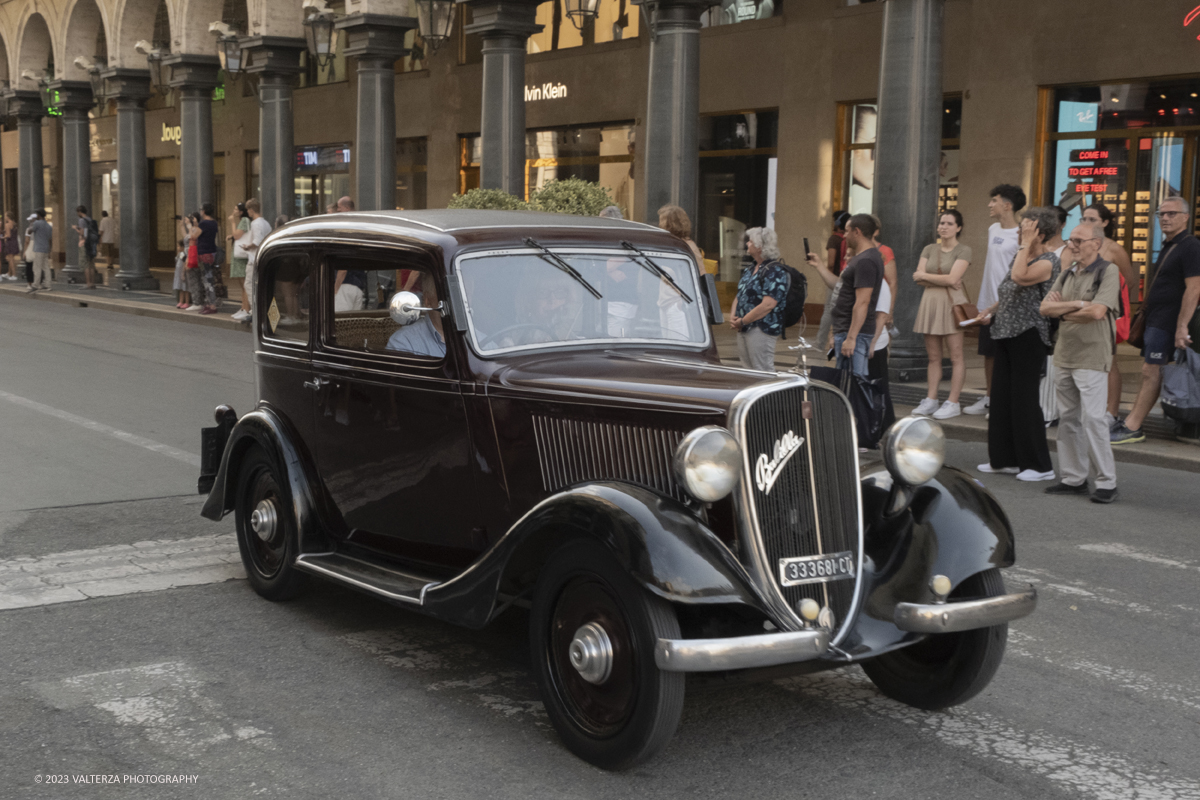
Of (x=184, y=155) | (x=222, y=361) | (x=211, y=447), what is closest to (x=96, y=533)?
(x=211, y=447)

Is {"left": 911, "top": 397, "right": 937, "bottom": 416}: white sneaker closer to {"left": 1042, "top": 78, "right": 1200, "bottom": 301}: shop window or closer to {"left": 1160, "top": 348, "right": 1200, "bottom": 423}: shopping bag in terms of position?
{"left": 1160, "top": 348, "right": 1200, "bottom": 423}: shopping bag

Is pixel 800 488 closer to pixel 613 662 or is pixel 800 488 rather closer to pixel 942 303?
pixel 613 662

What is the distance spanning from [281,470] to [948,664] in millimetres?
2978

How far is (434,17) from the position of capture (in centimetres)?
1977

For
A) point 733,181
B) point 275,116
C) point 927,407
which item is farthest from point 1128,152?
point 275,116

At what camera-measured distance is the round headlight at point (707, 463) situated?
13.2ft

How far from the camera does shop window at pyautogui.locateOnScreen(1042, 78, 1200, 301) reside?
1614cm

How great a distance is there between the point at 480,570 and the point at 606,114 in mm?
20303

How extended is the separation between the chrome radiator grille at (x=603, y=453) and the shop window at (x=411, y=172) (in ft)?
83.0

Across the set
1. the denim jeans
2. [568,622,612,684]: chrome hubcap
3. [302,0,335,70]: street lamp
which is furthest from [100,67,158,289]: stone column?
[568,622,612,684]: chrome hubcap

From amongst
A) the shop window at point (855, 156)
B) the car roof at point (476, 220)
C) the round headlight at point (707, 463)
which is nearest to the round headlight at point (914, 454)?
the round headlight at point (707, 463)

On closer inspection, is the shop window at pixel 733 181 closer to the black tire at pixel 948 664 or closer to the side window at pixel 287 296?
the side window at pixel 287 296

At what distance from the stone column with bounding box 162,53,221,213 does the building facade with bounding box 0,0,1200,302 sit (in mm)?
47

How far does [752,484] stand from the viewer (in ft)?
13.6
